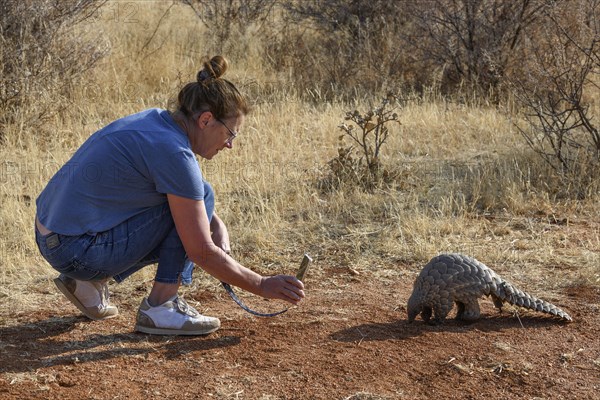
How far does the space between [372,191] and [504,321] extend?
232 centimetres

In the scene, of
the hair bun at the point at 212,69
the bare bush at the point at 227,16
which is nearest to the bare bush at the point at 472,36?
the bare bush at the point at 227,16

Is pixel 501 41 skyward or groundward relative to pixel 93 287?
skyward

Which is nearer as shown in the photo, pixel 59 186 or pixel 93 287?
pixel 59 186

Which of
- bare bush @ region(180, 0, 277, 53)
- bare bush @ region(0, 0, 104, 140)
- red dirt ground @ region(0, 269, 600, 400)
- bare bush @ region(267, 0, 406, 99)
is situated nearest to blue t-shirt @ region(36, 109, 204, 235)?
red dirt ground @ region(0, 269, 600, 400)

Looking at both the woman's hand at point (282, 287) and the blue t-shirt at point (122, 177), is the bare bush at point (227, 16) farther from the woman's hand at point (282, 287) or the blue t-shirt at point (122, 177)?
the woman's hand at point (282, 287)

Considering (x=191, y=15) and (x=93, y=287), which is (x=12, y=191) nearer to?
(x=93, y=287)

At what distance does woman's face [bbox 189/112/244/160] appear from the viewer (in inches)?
138

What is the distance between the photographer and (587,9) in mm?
7211

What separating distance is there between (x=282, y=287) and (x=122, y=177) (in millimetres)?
786

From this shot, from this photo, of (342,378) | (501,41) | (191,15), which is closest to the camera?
(342,378)

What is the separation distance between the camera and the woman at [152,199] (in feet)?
11.2

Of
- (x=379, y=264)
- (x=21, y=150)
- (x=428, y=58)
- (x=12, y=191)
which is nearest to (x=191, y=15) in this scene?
(x=428, y=58)

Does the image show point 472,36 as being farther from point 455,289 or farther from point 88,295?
point 88,295

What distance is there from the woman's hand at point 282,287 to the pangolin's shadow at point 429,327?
533 millimetres
